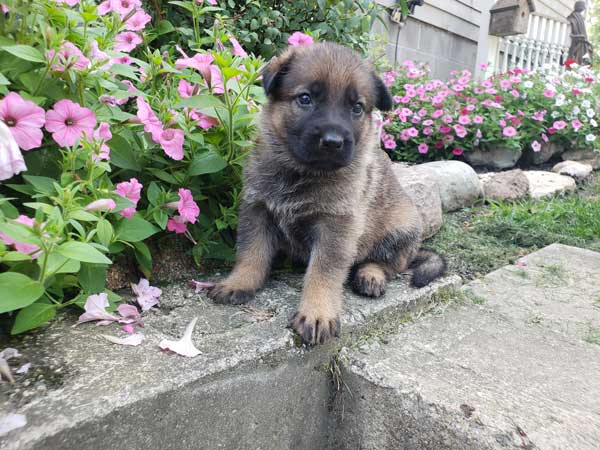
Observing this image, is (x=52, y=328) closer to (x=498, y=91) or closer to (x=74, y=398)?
(x=74, y=398)

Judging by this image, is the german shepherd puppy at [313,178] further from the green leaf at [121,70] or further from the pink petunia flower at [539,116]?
the pink petunia flower at [539,116]

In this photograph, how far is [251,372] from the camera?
70.4 inches

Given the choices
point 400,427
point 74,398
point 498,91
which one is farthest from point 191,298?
point 498,91

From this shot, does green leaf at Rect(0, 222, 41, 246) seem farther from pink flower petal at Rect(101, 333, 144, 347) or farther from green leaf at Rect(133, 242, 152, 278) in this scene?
green leaf at Rect(133, 242, 152, 278)

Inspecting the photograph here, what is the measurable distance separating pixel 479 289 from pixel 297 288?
1.15m

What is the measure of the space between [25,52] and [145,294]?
102 centimetres

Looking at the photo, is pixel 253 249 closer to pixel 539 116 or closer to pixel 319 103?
pixel 319 103

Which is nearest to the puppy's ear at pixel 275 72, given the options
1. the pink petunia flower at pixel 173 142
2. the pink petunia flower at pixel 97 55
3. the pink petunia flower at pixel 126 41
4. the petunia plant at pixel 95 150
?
the petunia plant at pixel 95 150

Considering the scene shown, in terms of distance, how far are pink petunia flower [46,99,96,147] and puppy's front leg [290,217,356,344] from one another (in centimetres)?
109

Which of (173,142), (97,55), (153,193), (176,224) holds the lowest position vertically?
(176,224)

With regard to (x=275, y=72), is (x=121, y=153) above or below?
below

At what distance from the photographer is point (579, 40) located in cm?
1340

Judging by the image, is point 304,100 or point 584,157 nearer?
point 304,100

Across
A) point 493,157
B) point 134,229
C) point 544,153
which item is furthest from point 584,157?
point 134,229
